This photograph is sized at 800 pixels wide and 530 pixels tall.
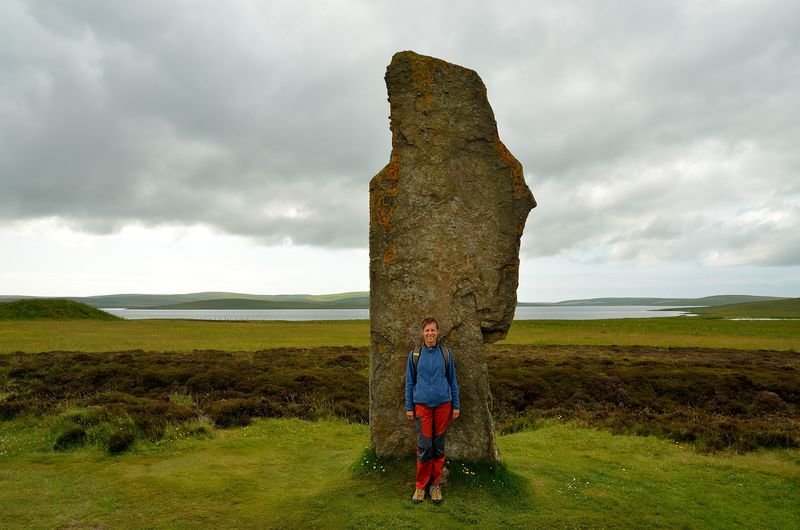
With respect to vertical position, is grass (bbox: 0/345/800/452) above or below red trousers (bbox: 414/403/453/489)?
below

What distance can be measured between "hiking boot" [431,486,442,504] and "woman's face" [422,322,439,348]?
211 cm

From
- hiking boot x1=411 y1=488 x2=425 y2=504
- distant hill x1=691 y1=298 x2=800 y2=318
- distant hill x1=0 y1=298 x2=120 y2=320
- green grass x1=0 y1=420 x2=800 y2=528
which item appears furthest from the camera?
distant hill x1=691 y1=298 x2=800 y2=318

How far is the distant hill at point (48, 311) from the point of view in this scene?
198ft

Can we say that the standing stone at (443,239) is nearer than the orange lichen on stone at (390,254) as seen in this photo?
Yes

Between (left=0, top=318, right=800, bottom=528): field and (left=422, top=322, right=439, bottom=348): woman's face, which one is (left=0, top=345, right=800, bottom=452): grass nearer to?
(left=0, top=318, right=800, bottom=528): field

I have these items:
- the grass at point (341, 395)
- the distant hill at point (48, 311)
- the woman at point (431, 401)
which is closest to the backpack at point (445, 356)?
the woman at point (431, 401)

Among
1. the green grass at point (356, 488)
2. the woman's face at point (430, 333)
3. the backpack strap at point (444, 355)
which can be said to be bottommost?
the green grass at point (356, 488)

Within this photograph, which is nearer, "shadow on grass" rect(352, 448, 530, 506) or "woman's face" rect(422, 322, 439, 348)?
"woman's face" rect(422, 322, 439, 348)

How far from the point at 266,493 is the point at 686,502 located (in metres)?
6.63

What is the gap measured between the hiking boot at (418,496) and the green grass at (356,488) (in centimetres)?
10

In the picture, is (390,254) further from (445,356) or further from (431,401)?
(431,401)

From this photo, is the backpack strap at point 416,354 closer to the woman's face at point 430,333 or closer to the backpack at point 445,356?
the backpack at point 445,356

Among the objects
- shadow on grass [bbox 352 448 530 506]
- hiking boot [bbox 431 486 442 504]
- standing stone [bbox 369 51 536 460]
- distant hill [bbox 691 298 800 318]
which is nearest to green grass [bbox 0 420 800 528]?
shadow on grass [bbox 352 448 530 506]

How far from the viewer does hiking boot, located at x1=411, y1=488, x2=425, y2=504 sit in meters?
7.47
